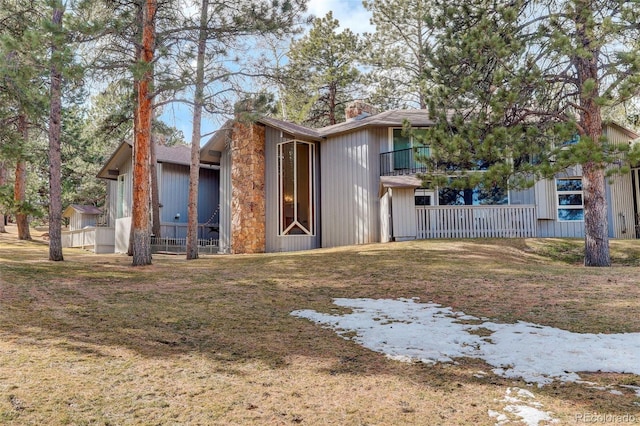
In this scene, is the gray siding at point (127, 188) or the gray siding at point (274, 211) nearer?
the gray siding at point (274, 211)

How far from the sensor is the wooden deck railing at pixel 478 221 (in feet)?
49.5

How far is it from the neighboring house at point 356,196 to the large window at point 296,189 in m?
0.04

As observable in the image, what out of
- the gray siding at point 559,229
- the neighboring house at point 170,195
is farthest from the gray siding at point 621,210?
the neighboring house at point 170,195

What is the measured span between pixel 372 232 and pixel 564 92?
724cm

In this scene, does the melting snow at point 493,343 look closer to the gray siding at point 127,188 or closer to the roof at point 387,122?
the roof at point 387,122

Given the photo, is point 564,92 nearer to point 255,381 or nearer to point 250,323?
point 250,323

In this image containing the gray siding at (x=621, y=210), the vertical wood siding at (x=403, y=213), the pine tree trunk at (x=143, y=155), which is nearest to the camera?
the pine tree trunk at (x=143, y=155)

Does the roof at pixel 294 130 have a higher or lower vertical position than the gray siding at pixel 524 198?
higher

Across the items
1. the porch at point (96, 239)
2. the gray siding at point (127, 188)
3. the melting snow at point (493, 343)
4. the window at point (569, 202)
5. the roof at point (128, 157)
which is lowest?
the melting snow at point (493, 343)

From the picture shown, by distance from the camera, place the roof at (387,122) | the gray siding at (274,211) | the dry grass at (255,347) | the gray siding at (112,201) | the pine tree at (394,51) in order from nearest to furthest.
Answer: the dry grass at (255,347), the roof at (387,122), the gray siding at (274,211), the gray siding at (112,201), the pine tree at (394,51)

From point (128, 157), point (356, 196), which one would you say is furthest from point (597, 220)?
point (128, 157)

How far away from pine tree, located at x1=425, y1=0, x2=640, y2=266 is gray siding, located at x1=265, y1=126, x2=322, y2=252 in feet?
24.7

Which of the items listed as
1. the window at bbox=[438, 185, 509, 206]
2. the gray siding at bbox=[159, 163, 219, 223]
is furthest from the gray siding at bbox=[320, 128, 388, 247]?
the gray siding at bbox=[159, 163, 219, 223]

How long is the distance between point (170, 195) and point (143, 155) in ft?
34.6
